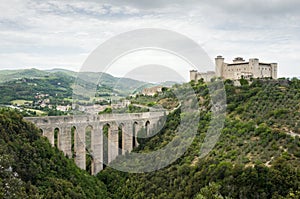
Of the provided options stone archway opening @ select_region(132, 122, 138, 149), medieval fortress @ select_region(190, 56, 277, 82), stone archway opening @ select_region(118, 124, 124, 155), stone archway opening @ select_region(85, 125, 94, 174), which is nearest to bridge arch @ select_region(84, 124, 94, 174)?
stone archway opening @ select_region(85, 125, 94, 174)

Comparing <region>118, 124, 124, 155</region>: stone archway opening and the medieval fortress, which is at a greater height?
the medieval fortress

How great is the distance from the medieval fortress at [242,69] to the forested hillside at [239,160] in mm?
7291

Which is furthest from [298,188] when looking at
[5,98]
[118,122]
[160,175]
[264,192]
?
[5,98]

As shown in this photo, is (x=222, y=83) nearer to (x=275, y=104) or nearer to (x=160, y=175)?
(x=275, y=104)

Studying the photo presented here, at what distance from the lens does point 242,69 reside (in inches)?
1439

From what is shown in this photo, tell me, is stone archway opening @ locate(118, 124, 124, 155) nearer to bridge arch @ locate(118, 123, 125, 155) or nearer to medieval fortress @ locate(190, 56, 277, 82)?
bridge arch @ locate(118, 123, 125, 155)

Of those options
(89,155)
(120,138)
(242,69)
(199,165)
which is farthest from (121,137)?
(242,69)

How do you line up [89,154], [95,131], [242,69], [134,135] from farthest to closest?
[242,69]
[134,135]
[89,154]
[95,131]

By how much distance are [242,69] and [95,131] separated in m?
19.3

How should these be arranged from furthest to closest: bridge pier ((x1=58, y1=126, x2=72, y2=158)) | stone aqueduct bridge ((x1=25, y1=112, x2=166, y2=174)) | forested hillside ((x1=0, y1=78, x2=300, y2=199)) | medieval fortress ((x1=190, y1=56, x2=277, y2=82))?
medieval fortress ((x1=190, y1=56, x2=277, y2=82)) < bridge pier ((x1=58, y1=126, x2=72, y2=158)) < stone aqueduct bridge ((x1=25, y1=112, x2=166, y2=174)) < forested hillside ((x1=0, y1=78, x2=300, y2=199))

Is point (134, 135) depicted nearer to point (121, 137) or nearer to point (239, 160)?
point (121, 137)

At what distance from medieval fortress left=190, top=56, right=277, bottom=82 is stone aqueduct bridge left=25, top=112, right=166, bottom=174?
11.4 meters

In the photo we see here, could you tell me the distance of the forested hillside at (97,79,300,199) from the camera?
15.6m

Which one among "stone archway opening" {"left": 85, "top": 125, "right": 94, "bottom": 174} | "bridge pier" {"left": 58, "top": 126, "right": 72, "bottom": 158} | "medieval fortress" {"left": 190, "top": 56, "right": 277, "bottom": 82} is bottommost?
"stone archway opening" {"left": 85, "top": 125, "right": 94, "bottom": 174}
